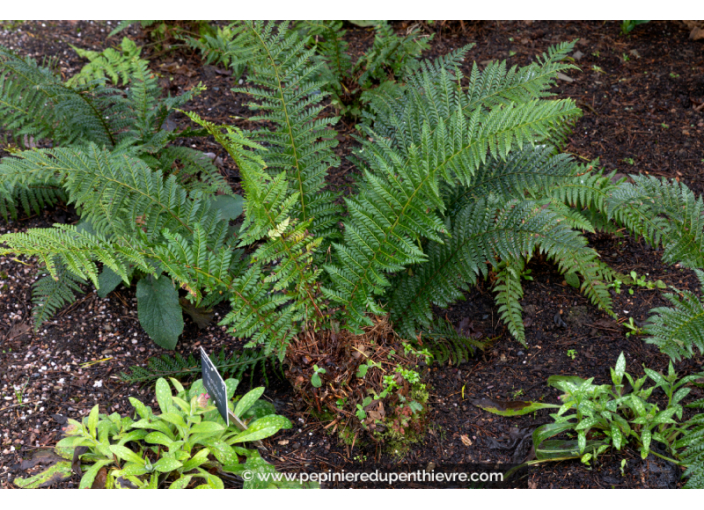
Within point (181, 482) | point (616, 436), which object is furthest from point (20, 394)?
point (616, 436)

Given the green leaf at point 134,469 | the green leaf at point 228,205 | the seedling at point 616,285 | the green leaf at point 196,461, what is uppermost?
the green leaf at point 228,205

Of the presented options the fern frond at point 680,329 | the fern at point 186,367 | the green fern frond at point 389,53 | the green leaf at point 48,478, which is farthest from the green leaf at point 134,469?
the green fern frond at point 389,53

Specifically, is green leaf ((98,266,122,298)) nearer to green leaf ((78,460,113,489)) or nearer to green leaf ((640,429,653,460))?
green leaf ((78,460,113,489))

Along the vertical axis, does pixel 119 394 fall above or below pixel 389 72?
below

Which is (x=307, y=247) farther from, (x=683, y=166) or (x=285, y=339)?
(x=683, y=166)

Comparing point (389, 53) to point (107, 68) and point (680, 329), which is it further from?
point (680, 329)

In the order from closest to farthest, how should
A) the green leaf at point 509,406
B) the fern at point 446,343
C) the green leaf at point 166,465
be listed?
the green leaf at point 166,465 < the green leaf at point 509,406 < the fern at point 446,343

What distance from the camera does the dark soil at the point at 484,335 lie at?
7.14 ft

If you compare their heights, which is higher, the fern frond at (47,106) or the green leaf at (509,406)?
the fern frond at (47,106)

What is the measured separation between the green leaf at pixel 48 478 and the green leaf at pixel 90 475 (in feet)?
0.49

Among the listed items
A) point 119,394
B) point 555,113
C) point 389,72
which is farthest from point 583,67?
point 119,394

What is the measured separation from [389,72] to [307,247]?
6.90 feet

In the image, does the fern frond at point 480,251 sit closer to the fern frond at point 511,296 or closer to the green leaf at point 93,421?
the fern frond at point 511,296

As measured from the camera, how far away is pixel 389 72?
3758 millimetres
